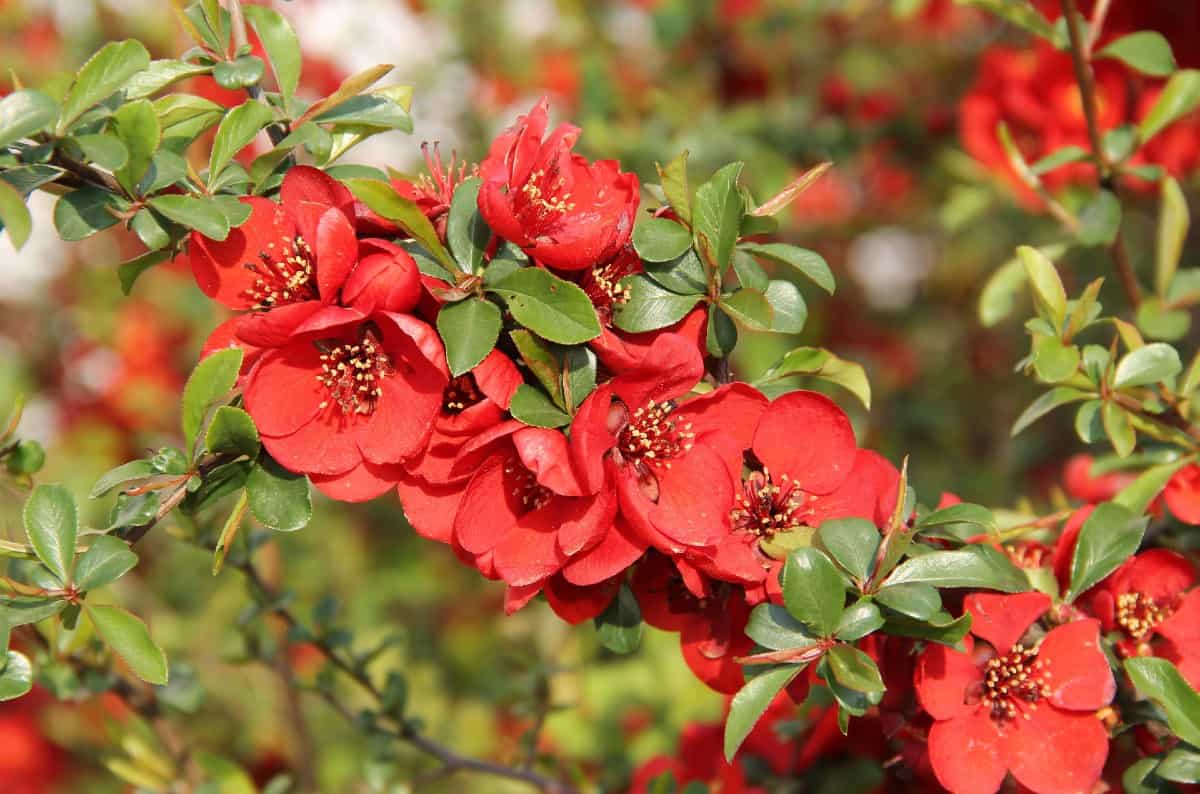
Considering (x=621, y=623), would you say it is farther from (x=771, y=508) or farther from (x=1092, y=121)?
(x=1092, y=121)

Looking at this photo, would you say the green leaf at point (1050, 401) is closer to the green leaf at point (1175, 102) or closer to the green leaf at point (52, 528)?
the green leaf at point (1175, 102)

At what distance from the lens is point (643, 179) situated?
4.84 feet

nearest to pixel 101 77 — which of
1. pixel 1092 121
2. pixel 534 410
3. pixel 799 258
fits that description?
pixel 534 410

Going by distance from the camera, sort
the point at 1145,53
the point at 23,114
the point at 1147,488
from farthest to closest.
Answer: the point at 1145,53, the point at 1147,488, the point at 23,114

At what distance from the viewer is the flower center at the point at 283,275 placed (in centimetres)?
63

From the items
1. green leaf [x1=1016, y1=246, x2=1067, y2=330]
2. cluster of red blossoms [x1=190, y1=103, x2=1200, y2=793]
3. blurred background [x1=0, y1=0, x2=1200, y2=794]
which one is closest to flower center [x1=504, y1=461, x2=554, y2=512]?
cluster of red blossoms [x1=190, y1=103, x2=1200, y2=793]

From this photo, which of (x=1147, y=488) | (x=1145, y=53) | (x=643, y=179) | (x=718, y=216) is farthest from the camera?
(x=643, y=179)

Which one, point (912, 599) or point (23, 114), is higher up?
point (23, 114)

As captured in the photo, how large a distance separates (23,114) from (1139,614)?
70cm

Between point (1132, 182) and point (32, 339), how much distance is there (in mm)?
1842

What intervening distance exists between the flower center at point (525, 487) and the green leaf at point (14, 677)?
0.92 feet

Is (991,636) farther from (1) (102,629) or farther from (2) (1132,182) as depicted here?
(2) (1132,182)

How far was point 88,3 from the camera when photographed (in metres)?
1.90

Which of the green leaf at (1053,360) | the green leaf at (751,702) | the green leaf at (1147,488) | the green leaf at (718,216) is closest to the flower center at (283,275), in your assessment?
the green leaf at (718,216)
